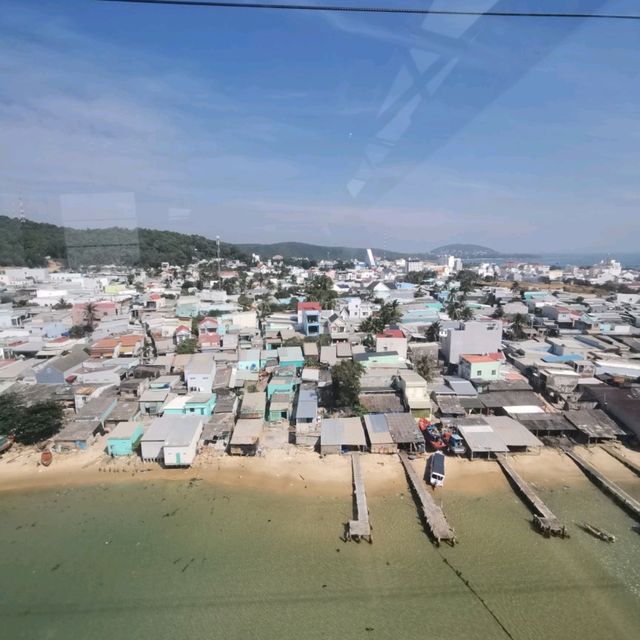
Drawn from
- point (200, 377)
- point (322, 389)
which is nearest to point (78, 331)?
point (200, 377)

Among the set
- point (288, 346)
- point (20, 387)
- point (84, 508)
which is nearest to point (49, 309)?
point (20, 387)

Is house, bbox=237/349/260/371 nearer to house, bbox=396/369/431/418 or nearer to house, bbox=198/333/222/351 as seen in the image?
house, bbox=198/333/222/351

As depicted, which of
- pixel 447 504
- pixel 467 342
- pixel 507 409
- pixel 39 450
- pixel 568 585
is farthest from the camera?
pixel 467 342

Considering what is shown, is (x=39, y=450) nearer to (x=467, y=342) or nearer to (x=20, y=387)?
Result: (x=20, y=387)

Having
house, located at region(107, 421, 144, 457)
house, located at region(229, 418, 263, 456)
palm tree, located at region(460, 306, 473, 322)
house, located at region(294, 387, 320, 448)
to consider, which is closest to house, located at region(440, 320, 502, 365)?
house, located at region(294, 387, 320, 448)

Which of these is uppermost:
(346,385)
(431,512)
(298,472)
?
(346,385)

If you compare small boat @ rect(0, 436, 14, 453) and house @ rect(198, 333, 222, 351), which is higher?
house @ rect(198, 333, 222, 351)

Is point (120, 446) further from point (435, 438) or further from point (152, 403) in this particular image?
point (435, 438)
